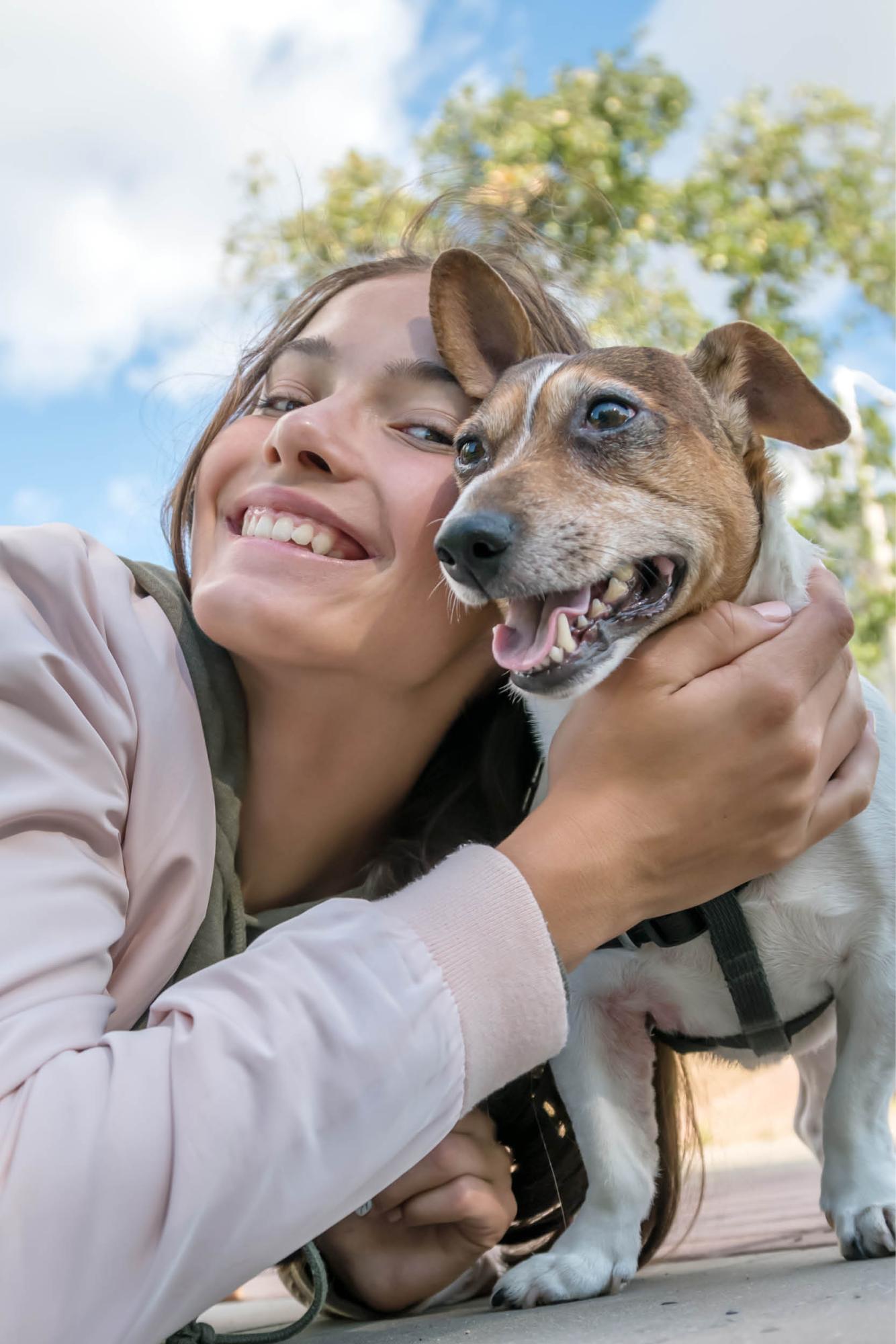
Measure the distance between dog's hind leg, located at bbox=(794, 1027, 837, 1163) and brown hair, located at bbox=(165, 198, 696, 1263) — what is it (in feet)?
1.26

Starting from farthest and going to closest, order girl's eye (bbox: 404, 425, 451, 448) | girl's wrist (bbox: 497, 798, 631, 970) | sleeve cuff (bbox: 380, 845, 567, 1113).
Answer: girl's eye (bbox: 404, 425, 451, 448)
girl's wrist (bbox: 497, 798, 631, 970)
sleeve cuff (bbox: 380, 845, 567, 1113)

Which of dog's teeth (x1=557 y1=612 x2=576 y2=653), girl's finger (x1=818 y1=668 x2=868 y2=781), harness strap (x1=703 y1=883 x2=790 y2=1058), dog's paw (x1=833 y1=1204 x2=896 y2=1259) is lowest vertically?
dog's paw (x1=833 y1=1204 x2=896 y2=1259)

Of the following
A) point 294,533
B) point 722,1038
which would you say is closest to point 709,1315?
point 722,1038

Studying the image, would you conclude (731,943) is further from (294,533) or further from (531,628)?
(294,533)

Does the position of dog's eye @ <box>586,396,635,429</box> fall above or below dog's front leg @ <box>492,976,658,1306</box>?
above

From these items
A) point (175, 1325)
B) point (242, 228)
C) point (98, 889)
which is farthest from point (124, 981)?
point (242, 228)

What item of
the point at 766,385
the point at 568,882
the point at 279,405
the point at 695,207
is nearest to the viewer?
the point at 568,882

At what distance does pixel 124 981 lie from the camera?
72.1 inches

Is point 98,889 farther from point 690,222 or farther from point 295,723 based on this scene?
point 690,222

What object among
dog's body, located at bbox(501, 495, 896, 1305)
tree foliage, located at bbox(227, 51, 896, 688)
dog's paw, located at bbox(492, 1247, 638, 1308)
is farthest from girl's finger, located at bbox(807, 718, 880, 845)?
tree foliage, located at bbox(227, 51, 896, 688)

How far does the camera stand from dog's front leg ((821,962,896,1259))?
193 centimetres

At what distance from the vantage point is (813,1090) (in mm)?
2984

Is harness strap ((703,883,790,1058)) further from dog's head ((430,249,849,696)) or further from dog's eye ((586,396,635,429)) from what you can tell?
dog's eye ((586,396,635,429))

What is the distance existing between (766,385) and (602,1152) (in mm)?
1430
